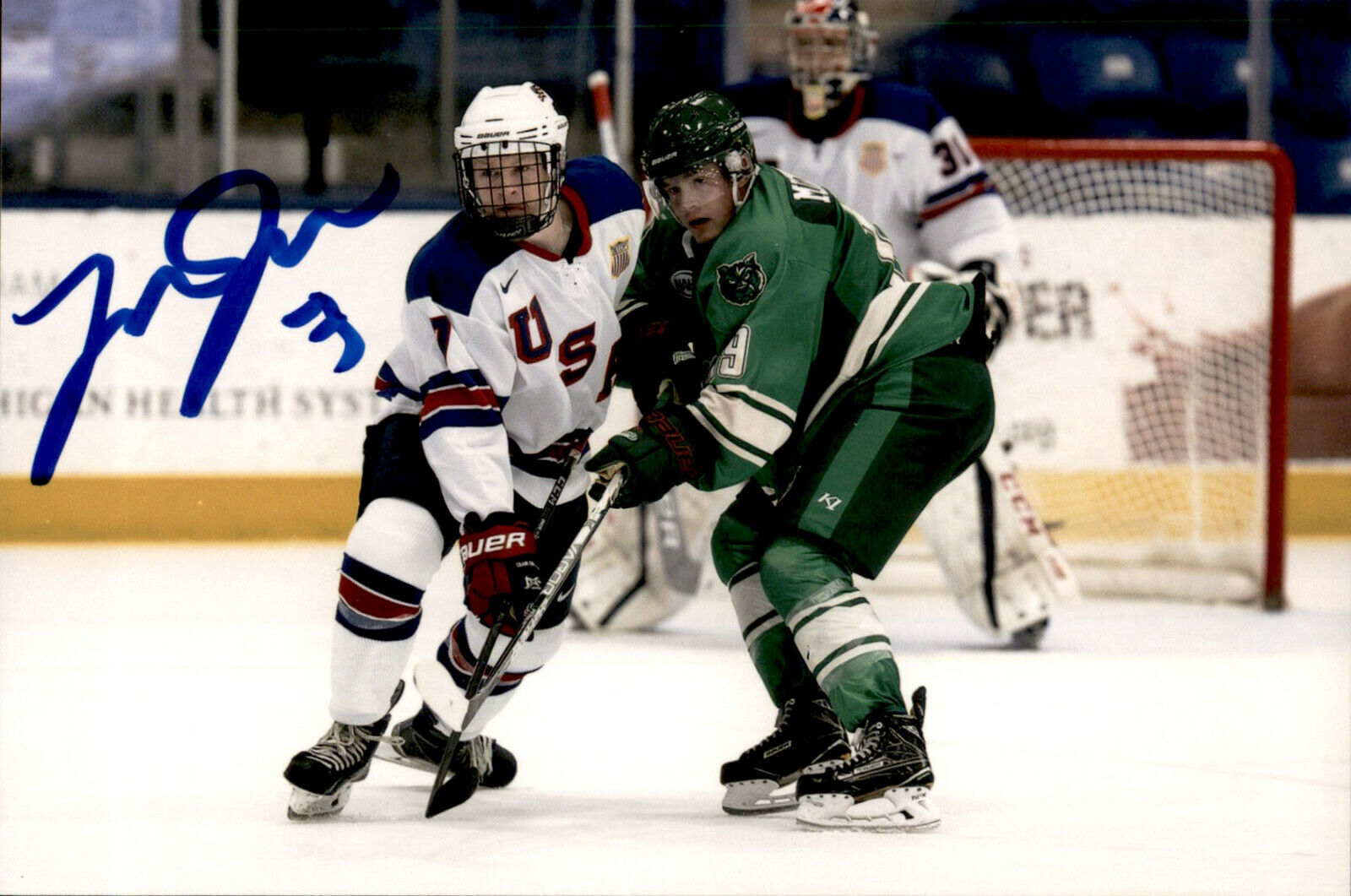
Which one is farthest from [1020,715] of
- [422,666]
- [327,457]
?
[327,457]

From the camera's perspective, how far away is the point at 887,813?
223 cm

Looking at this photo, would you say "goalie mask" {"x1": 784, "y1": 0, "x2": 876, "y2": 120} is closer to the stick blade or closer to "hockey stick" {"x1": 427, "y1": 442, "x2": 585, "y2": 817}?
"hockey stick" {"x1": 427, "y1": 442, "x2": 585, "y2": 817}

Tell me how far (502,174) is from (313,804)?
75 centimetres

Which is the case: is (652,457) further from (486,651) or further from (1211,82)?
(1211,82)

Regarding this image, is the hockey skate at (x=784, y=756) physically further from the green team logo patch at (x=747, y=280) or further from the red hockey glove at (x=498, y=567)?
the green team logo patch at (x=747, y=280)

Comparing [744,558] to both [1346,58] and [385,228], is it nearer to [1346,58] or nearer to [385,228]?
[385,228]

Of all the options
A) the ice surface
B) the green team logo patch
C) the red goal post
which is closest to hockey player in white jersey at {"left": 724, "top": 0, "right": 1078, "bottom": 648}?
Result: the ice surface

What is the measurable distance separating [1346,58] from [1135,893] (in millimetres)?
4519

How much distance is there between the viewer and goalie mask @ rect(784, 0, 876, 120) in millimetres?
3816

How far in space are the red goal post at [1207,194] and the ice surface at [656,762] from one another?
15.2 inches

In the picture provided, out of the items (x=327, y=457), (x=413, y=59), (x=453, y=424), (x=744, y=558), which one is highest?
(x=413, y=59)

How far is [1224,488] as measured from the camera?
15.4 ft

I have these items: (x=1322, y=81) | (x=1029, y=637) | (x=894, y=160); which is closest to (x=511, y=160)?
(x=894, y=160)
